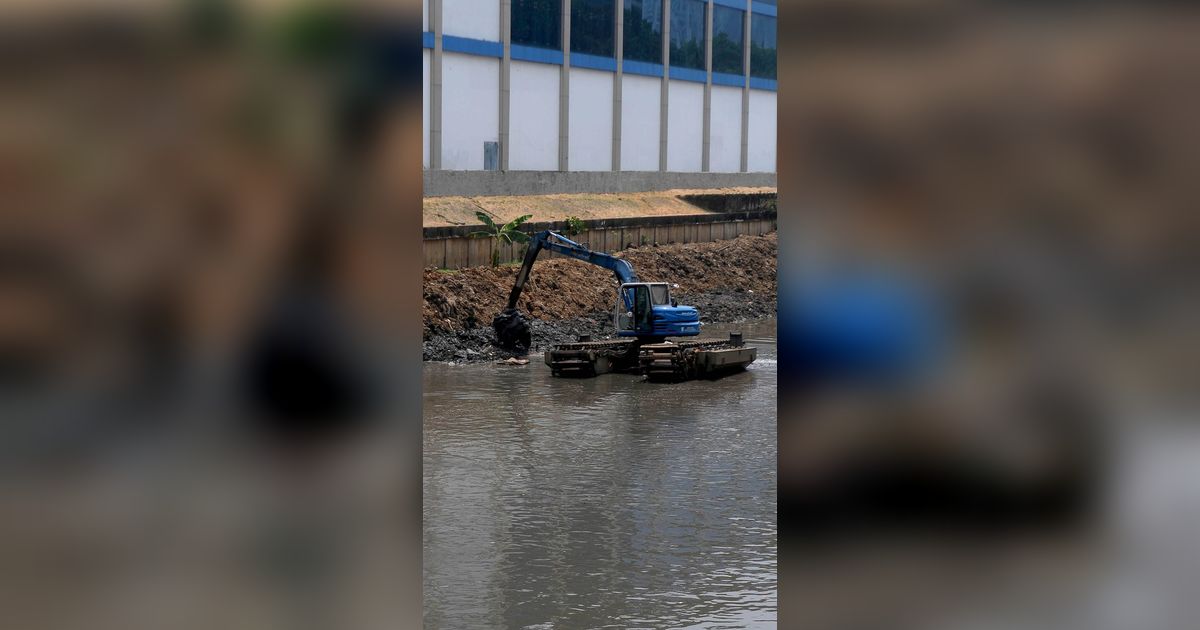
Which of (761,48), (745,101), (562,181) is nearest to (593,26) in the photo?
(562,181)

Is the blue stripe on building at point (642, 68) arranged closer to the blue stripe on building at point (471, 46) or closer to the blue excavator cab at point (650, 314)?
the blue stripe on building at point (471, 46)

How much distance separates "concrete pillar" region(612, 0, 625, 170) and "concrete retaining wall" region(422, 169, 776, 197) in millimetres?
891

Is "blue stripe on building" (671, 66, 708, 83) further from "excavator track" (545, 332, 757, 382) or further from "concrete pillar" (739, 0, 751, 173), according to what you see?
"excavator track" (545, 332, 757, 382)

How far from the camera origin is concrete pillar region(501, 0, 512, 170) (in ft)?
141

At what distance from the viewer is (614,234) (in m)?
38.2

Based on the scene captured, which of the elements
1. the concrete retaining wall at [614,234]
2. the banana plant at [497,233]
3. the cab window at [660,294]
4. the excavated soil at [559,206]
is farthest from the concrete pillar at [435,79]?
the cab window at [660,294]

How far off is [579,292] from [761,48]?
2761 cm

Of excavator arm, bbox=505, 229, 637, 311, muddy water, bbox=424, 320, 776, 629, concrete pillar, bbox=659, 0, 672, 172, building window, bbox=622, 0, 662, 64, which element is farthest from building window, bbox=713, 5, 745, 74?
muddy water, bbox=424, 320, 776, 629

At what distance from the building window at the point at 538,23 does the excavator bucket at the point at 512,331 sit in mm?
17223
